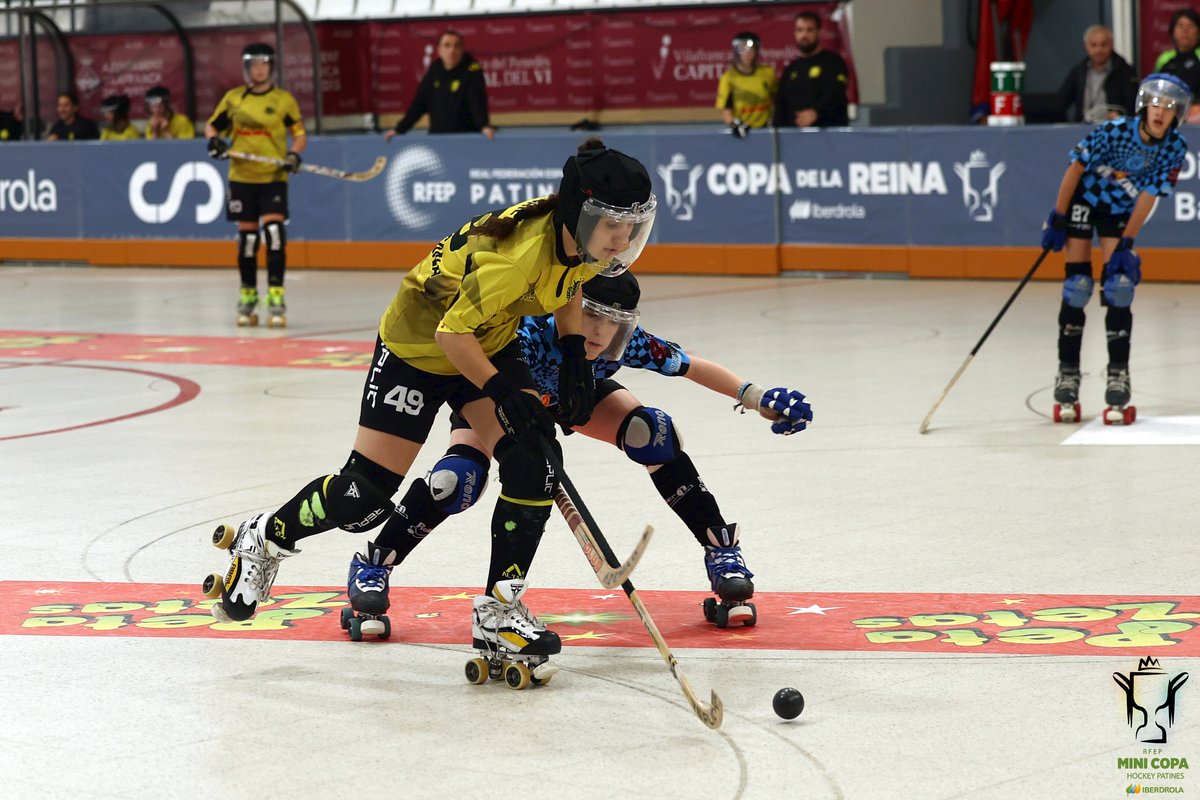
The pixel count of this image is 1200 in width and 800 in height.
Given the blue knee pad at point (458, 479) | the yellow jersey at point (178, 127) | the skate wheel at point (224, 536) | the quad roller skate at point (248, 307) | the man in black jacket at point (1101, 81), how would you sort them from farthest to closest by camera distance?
1. the yellow jersey at point (178, 127)
2. the man in black jacket at point (1101, 81)
3. the quad roller skate at point (248, 307)
4. the skate wheel at point (224, 536)
5. the blue knee pad at point (458, 479)

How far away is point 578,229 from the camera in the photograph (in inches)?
192

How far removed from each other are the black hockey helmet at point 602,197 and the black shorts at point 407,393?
432 millimetres

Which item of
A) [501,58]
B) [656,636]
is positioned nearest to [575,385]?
[656,636]

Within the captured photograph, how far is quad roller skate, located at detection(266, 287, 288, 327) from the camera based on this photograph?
14148 millimetres

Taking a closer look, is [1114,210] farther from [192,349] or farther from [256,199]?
[256,199]

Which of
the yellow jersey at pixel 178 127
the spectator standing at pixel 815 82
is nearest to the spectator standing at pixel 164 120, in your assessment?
the yellow jersey at pixel 178 127

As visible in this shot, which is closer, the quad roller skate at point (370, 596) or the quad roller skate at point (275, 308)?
the quad roller skate at point (370, 596)

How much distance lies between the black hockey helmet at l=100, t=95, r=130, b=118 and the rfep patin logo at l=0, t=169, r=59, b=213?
1.08 metres

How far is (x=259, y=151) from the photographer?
13805 mm

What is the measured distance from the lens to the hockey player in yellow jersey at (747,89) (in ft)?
56.3

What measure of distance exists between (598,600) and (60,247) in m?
16.0

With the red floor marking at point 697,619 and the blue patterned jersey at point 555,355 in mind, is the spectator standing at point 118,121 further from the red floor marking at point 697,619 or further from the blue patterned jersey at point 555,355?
the blue patterned jersey at point 555,355

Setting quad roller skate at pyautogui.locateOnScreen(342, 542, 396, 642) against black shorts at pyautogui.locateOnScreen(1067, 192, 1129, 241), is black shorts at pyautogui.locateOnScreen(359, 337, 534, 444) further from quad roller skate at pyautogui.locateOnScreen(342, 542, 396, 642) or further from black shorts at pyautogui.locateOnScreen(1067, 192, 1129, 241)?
black shorts at pyautogui.locateOnScreen(1067, 192, 1129, 241)

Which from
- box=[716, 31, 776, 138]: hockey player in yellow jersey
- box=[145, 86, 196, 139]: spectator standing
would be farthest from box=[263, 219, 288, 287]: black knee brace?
box=[145, 86, 196, 139]: spectator standing
